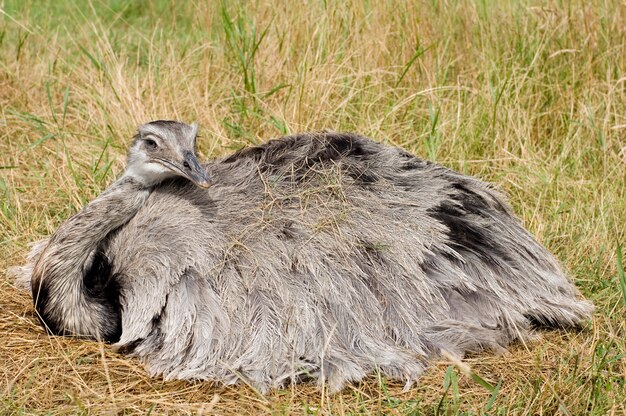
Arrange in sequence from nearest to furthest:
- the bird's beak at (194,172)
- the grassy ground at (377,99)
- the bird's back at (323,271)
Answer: the bird's back at (323,271)
the bird's beak at (194,172)
the grassy ground at (377,99)

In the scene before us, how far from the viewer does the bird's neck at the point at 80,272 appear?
11.9 ft

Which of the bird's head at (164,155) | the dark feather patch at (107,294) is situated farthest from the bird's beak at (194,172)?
the dark feather patch at (107,294)

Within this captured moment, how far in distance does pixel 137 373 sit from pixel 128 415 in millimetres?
306

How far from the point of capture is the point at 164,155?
3785mm

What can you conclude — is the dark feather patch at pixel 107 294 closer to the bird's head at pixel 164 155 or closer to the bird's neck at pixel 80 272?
the bird's neck at pixel 80 272

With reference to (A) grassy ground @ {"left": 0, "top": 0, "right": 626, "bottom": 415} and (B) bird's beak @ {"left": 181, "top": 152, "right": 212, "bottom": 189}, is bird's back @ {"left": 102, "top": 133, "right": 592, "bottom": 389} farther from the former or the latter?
(A) grassy ground @ {"left": 0, "top": 0, "right": 626, "bottom": 415}

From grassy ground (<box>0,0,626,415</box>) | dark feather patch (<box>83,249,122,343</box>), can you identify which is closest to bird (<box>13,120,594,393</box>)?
dark feather patch (<box>83,249,122,343</box>)

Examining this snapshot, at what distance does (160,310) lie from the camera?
11.7ft

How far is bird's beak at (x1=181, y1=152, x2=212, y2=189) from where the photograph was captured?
3.66 m

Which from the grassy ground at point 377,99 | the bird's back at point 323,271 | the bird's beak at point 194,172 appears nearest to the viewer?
the bird's back at point 323,271

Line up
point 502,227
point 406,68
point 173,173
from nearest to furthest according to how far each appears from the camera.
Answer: point 173,173 → point 502,227 → point 406,68

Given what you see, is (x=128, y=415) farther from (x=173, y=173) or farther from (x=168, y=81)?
(x=168, y=81)

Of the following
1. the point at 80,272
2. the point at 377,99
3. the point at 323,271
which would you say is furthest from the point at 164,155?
the point at 377,99

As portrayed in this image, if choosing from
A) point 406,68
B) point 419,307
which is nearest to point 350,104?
point 406,68
